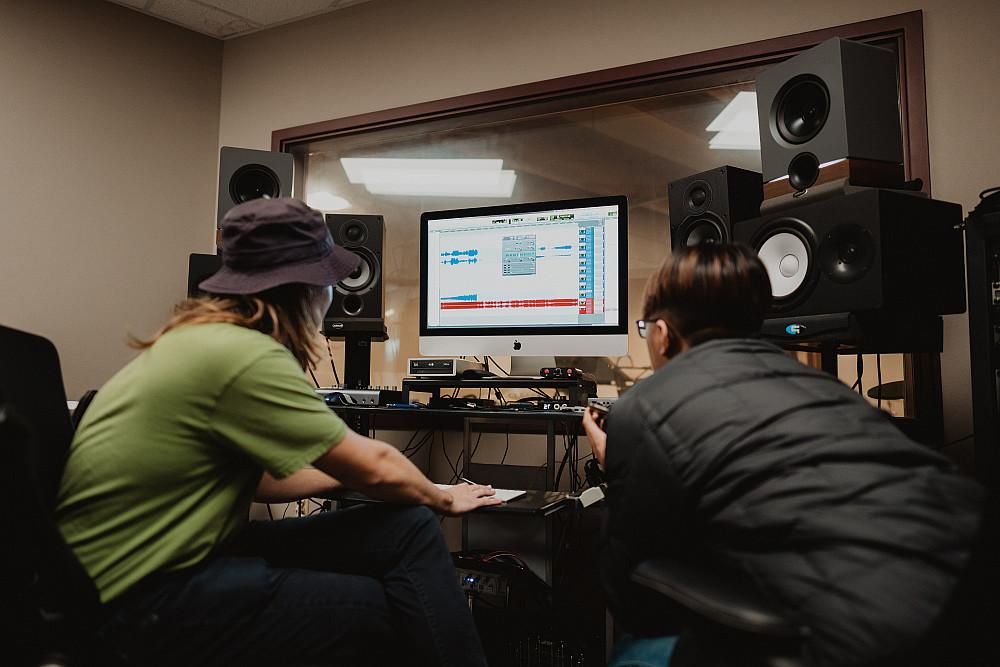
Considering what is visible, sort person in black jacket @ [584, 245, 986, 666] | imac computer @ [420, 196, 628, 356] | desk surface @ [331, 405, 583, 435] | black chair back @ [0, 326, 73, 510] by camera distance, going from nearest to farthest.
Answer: person in black jacket @ [584, 245, 986, 666], black chair back @ [0, 326, 73, 510], desk surface @ [331, 405, 583, 435], imac computer @ [420, 196, 628, 356]

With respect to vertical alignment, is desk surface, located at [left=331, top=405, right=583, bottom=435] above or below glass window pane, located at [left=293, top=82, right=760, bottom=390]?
below

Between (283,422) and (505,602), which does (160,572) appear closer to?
(283,422)

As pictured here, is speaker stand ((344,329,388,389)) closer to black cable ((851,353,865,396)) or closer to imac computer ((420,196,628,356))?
imac computer ((420,196,628,356))

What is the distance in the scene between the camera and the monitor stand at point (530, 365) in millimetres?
2301

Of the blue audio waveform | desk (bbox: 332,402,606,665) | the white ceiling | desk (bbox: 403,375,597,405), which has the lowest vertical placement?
desk (bbox: 332,402,606,665)

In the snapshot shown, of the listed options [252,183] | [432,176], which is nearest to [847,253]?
[432,176]

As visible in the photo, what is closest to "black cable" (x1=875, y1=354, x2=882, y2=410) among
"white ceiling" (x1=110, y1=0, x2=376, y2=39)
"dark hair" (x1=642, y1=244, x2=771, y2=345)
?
"dark hair" (x1=642, y1=244, x2=771, y2=345)

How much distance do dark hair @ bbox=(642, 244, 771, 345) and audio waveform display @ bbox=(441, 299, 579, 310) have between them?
36.9 inches

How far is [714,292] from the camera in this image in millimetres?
1108

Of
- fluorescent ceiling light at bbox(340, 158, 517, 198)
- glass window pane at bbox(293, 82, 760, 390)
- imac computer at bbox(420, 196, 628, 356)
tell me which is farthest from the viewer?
fluorescent ceiling light at bbox(340, 158, 517, 198)

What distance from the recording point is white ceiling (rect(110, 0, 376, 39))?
2936 millimetres

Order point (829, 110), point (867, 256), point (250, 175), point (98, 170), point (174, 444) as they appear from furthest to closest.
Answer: point (98, 170) < point (250, 175) < point (829, 110) < point (867, 256) < point (174, 444)

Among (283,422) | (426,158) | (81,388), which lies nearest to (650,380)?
(283,422)

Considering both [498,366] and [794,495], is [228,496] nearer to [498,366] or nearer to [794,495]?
[794,495]
